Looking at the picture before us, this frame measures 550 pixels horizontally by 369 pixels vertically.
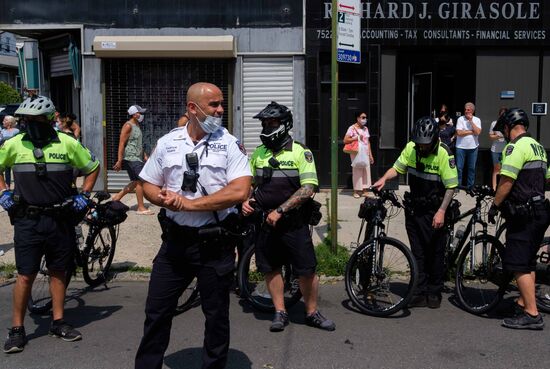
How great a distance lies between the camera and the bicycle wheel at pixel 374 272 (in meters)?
5.94

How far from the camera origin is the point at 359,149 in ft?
39.2

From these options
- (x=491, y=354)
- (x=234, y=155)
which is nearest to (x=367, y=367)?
(x=491, y=354)

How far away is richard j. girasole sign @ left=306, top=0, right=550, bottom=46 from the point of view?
12.7 meters

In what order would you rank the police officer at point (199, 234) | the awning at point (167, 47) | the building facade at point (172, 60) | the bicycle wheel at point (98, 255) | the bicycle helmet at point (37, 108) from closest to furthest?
the police officer at point (199, 234)
the bicycle helmet at point (37, 108)
the bicycle wheel at point (98, 255)
the awning at point (167, 47)
the building facade at point (172, 60)

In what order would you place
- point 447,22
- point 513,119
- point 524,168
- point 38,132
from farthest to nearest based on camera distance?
point 447,22, point 513,119, point 524,168, point 38,132

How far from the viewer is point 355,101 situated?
1304cm

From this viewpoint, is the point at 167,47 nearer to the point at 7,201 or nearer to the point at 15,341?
the point at 7,201

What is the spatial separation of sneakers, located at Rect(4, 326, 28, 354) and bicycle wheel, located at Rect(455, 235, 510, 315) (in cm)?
385

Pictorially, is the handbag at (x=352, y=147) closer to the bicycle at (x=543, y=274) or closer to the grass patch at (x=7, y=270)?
the bicycle at (x=543, y=274)

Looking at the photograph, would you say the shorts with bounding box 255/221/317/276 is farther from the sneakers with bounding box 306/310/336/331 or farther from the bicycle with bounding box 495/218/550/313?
the bicycle with bounding box 495/218/550/313

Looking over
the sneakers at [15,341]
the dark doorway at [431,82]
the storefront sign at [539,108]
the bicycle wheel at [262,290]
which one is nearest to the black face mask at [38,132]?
the sneakers at [15,341]

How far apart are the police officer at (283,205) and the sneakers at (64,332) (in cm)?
161

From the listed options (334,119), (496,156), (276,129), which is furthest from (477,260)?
(496,156)

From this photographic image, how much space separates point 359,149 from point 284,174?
6.64 m
